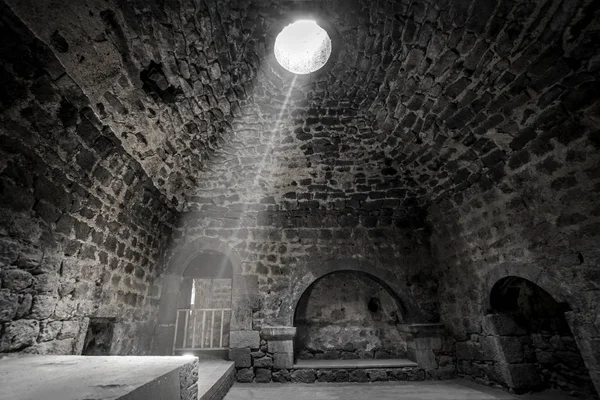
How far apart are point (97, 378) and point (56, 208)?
1768 millimetres

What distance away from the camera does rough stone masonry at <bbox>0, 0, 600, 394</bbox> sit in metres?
2.36

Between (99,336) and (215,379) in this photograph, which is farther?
(99,336)

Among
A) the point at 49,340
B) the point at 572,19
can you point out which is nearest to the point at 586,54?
the point at 572,19

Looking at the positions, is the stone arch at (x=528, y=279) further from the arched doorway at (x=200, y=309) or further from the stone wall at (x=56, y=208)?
the stone wall at (x=56, y=208)

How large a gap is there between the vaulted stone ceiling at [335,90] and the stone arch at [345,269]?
3.93 ft

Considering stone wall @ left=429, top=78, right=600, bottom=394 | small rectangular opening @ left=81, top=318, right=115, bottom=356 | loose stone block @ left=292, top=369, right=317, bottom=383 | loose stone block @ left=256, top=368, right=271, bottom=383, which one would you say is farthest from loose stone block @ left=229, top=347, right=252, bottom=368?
stone wall @ left=429, top=78, right=600, bottom=394

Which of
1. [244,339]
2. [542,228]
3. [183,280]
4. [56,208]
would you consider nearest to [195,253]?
[183,280]

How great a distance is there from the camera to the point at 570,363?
3527 millimetres

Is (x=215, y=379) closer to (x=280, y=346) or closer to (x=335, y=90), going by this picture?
(x=280, y=346)

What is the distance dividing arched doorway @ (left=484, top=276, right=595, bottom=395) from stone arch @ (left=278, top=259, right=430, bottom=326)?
3.85 feet

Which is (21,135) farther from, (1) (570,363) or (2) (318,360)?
(1) (570,363)

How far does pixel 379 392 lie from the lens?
12.4 ft

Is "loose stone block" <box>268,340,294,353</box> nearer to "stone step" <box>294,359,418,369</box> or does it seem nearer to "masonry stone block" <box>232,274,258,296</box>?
"stone step" <box>294,359,418,369</box>

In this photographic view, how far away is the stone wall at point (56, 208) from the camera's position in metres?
2.08
